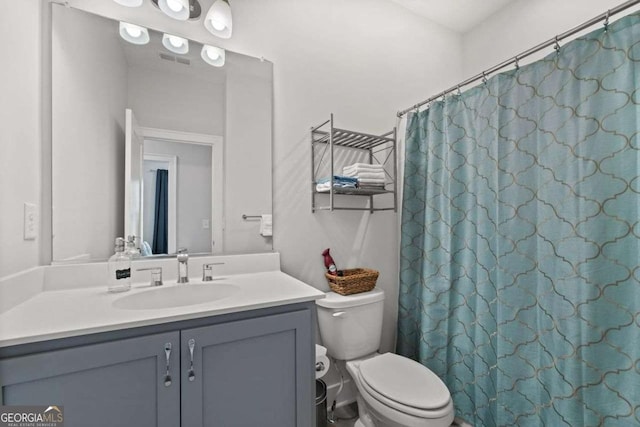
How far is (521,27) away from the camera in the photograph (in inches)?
72.9

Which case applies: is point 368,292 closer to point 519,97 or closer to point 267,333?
point 267,333

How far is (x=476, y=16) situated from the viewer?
6.72ft

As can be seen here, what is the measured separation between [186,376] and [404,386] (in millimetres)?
917

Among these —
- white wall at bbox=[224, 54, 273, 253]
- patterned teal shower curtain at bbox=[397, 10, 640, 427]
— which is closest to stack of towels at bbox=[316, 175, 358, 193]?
white wall at bbox=[224, 54, 273, 253]

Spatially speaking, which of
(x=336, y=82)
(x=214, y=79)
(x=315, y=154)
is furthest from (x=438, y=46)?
(x=214, y=79)

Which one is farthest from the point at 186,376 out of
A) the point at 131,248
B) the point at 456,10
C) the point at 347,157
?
the point at 456,10

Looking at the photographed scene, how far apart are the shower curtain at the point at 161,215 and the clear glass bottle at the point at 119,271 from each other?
17 cm

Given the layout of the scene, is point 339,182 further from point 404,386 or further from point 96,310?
point 96,310

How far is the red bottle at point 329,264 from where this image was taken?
5.31 feet

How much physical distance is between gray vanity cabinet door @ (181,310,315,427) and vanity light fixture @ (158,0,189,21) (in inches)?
53.9

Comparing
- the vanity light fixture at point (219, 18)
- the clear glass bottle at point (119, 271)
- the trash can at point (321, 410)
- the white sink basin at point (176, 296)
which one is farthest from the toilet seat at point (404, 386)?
the vanity light fixture at point (219, 18)

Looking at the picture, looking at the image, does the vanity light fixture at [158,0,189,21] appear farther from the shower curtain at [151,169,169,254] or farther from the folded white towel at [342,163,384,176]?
the folded white towel at [342,163,384,176]

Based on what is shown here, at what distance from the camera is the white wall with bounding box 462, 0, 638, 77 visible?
158 cm

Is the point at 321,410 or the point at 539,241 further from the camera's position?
→ the point at 321,410
